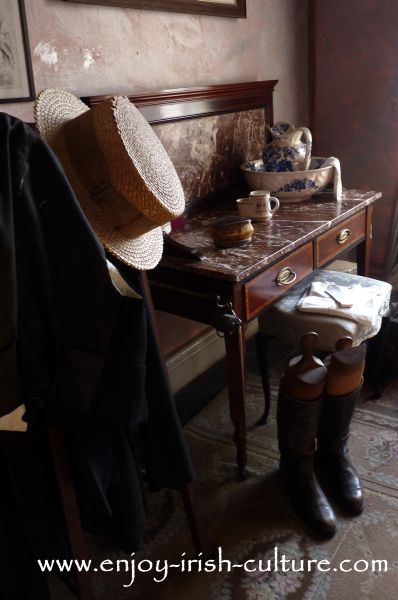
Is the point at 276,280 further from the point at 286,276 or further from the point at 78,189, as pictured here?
the point at 78,189

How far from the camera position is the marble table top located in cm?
142

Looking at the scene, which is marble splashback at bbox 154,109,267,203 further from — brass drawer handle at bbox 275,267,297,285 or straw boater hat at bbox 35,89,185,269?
straw boater hat at bbox 35,89,185,269

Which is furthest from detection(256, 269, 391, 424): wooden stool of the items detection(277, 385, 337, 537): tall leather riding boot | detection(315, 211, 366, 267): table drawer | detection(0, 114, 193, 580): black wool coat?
detection(0, 114, 193, 580): black wool coat

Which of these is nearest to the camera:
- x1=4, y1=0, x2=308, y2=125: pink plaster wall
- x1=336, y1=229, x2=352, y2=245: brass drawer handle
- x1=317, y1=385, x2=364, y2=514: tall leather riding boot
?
x1=4, y1=0, x2=308, y2=125: pink plaster wall

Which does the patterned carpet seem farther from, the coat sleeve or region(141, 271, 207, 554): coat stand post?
the coat sleeve

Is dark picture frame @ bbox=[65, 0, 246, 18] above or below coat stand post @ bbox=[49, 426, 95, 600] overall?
above

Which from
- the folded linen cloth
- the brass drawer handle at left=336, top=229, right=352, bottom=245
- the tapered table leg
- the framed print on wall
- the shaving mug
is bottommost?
the tapered table leg

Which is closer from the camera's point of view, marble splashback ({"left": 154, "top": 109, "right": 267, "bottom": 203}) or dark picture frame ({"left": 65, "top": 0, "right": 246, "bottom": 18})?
dark picture frame ({"left": 65, "top": 0, "right": 246, "bottom": 18})

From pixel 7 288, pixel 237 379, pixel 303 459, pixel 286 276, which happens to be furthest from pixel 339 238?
pixel 7 288

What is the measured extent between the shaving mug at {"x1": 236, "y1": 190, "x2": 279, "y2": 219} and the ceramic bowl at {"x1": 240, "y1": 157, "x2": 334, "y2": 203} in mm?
154

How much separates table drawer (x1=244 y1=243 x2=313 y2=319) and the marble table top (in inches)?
1.6

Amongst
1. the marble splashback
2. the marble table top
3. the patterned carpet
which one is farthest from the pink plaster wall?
the patterned carpet

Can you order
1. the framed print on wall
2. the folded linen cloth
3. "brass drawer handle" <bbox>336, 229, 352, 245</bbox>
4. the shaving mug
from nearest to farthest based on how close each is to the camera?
the framed print on wall < the folded linen cloth < the shaving mug < "brass drawer handle" <bbox>336, 229, 352, 245</bbox>

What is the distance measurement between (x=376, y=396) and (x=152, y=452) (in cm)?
125
